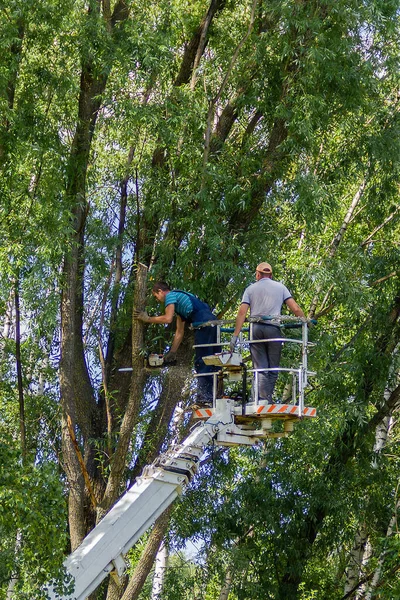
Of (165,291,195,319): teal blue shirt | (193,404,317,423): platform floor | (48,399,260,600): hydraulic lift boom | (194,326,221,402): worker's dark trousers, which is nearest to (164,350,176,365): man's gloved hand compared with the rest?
(194,326,221,402): worker's dark trousers

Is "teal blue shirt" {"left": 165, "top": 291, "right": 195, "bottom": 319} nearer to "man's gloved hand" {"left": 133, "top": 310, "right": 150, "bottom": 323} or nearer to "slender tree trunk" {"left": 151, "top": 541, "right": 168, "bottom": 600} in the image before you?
"man's gloved hand" {"left": 133, "top": 310, "right": 150, "bottom": 323}

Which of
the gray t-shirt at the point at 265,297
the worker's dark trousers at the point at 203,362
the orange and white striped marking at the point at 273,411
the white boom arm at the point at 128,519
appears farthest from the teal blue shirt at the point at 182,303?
the white boom arm at the point at 128,519

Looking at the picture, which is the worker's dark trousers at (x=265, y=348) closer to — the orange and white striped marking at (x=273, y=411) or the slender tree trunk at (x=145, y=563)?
the orange and white striped marking at (x=273, y=411)

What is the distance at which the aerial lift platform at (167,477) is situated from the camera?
29.1ft

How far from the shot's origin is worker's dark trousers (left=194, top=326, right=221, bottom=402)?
11203mm

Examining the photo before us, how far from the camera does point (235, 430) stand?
33.7 ft

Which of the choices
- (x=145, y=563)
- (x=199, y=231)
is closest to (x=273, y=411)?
(x=199, y=231)

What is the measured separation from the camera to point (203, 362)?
11.3m

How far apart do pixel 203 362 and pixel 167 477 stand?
2199mm

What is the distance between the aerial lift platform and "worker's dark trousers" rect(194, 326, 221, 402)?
313 mm

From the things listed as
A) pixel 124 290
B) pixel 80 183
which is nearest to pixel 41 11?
pixel 80 183

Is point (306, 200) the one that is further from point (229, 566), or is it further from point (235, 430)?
point (229, 566)

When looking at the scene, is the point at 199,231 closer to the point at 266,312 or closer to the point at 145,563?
the point at 266,312

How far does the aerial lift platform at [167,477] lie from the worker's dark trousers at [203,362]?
0.31m
